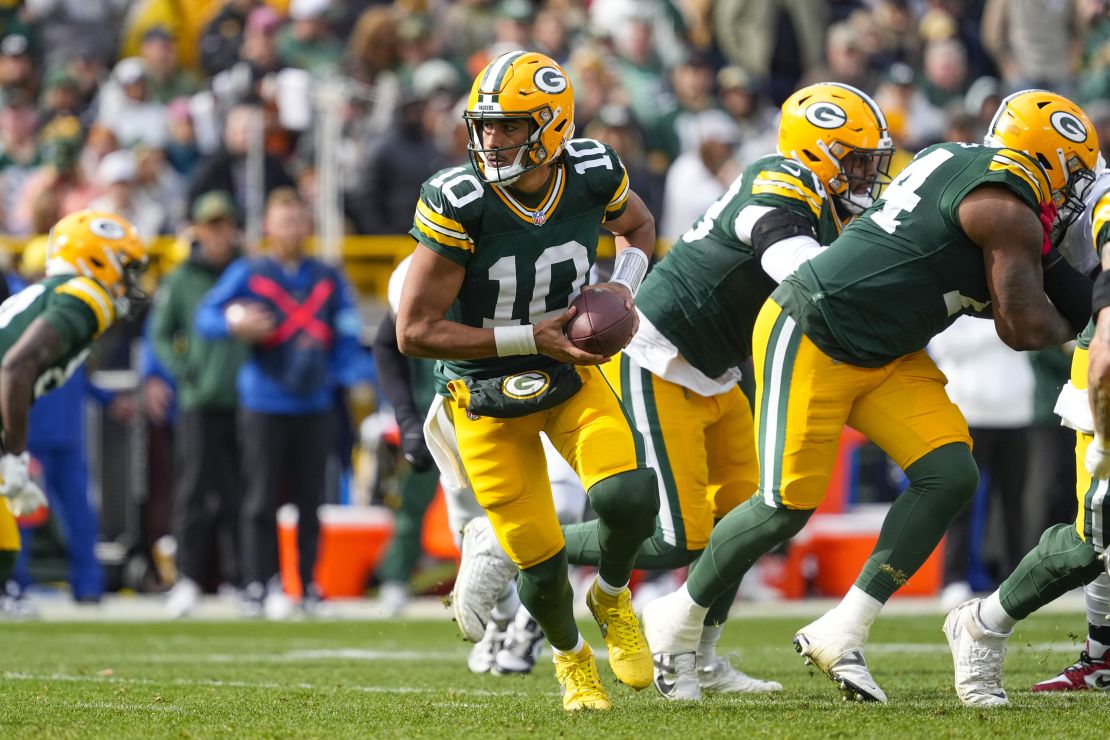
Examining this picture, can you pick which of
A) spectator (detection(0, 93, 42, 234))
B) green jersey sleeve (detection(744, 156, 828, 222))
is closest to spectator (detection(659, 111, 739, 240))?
spectator (detection(0, 93, 42, 234))

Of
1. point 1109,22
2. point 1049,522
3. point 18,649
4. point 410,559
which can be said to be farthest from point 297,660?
point 1109,22

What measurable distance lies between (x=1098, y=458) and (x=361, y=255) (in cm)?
753

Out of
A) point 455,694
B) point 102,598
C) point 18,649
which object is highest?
point 455,694

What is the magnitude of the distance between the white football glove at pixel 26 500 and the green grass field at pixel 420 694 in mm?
603

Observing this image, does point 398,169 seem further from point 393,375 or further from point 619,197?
point 619,197

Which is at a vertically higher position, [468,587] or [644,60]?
[644,60]

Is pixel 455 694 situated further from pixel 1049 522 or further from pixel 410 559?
pixel 1049 522

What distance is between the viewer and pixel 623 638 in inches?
208

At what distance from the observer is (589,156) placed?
17.3ft

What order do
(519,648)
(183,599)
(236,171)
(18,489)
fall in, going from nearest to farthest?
(18,489)
(519,648)
(183,599)
(236,171)

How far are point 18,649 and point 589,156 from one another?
3.85 meters

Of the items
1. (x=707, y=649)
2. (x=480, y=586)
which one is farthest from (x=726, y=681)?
(x=480, y=586)

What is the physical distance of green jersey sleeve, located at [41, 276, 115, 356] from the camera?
6852 mm

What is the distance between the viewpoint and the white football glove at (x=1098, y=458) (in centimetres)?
466
